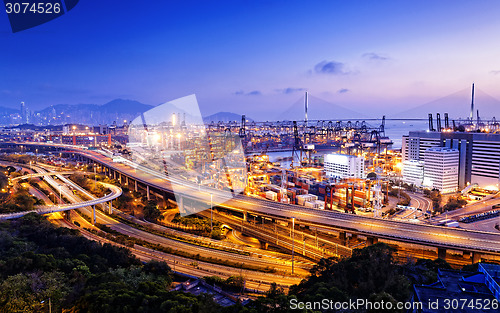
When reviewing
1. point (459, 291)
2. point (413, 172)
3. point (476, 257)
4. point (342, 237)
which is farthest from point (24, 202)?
point (413, 172)

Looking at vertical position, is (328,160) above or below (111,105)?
below

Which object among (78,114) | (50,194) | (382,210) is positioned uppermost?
(78,114)

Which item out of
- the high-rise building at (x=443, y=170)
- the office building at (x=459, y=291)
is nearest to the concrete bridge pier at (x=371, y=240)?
the office building at (x=459, y=291)

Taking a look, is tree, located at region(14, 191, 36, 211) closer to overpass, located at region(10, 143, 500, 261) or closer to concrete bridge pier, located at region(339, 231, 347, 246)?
overpass, located at region(10, 143, 500, 261)

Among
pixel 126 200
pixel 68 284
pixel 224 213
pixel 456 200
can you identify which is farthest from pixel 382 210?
pixel 68 284

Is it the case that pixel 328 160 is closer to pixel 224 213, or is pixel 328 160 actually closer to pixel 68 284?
pixel 224 213
